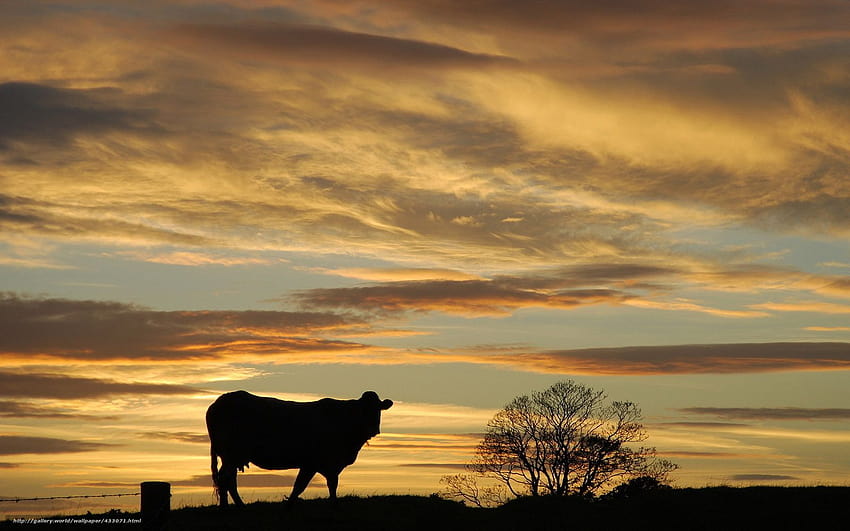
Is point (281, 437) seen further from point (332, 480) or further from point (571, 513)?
point (571, 513)

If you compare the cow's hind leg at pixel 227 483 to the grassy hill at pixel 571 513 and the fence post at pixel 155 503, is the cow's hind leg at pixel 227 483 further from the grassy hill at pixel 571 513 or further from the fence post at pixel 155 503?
the fence post at pixel 155 503

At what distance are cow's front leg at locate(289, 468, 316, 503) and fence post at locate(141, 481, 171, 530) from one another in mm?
11256

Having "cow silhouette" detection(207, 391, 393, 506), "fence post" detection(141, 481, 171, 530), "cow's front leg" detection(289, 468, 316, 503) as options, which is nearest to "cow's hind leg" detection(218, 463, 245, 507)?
"cow silhouette" detection(207, 391, 393, 506)

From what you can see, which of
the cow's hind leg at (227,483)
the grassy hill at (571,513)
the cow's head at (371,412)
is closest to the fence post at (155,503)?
the grassy hill at (571,513)

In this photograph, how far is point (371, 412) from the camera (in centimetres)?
2934

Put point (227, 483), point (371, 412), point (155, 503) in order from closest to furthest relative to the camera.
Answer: point (155, 503) < point (227, 483) < point (371, 412)

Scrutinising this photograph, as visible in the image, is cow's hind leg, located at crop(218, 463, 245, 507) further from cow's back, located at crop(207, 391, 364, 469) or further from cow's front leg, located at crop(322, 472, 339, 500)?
cow's front leg, located at crop(322, 472, 339, 500)

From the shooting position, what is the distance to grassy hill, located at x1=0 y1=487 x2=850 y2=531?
80.8 feet

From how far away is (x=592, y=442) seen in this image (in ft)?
181

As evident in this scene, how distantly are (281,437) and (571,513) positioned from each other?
9.83 meters

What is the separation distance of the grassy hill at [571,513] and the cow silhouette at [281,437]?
1.11 meters

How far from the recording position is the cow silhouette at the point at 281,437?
27312 mm

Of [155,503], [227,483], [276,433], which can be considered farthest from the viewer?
[276,433]

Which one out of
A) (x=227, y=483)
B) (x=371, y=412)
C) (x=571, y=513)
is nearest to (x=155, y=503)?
(x=227, y=483)
